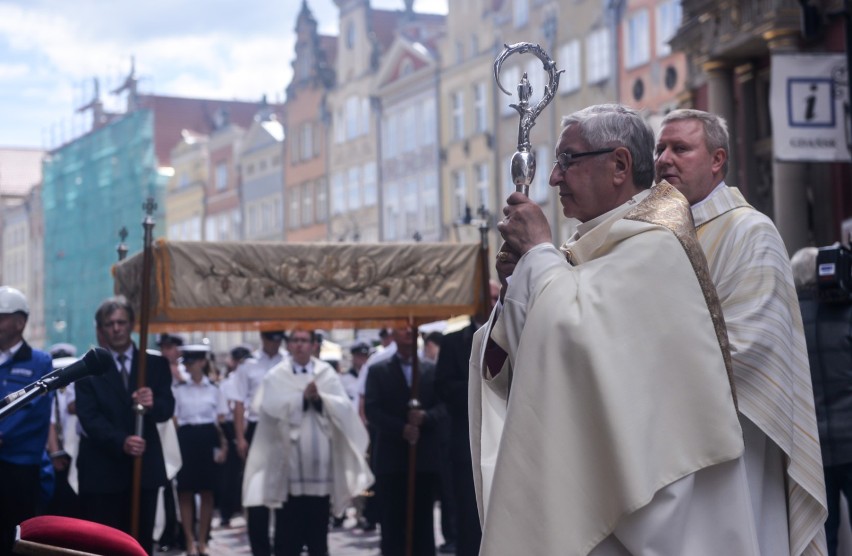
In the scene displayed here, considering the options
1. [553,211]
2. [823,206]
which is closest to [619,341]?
[823,206]

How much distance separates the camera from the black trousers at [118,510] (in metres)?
9.42

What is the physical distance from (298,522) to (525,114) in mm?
8444

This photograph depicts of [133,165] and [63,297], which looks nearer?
[133,165]

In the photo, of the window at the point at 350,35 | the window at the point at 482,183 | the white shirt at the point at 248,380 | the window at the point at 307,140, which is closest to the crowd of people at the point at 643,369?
the white shirt at the point at 248,380

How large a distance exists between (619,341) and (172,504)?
12.4 metres

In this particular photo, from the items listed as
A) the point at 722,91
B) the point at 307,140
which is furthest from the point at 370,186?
the point at 722,91

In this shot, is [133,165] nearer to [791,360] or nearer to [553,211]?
[553,211]

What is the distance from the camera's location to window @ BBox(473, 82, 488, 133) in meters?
47.9

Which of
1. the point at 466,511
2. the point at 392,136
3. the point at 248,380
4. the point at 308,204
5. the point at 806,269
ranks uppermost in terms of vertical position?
the point at 392,136

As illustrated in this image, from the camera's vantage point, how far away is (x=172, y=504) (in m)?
15.6

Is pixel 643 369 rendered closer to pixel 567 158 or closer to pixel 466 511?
pixel 567 158

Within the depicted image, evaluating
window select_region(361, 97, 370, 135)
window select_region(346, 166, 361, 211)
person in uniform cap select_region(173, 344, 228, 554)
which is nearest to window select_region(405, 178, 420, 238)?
window select_region(346, 166, 361, 211)

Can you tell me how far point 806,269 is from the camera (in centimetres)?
847

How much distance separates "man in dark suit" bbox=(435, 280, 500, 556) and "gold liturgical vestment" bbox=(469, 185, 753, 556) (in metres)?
7.32
